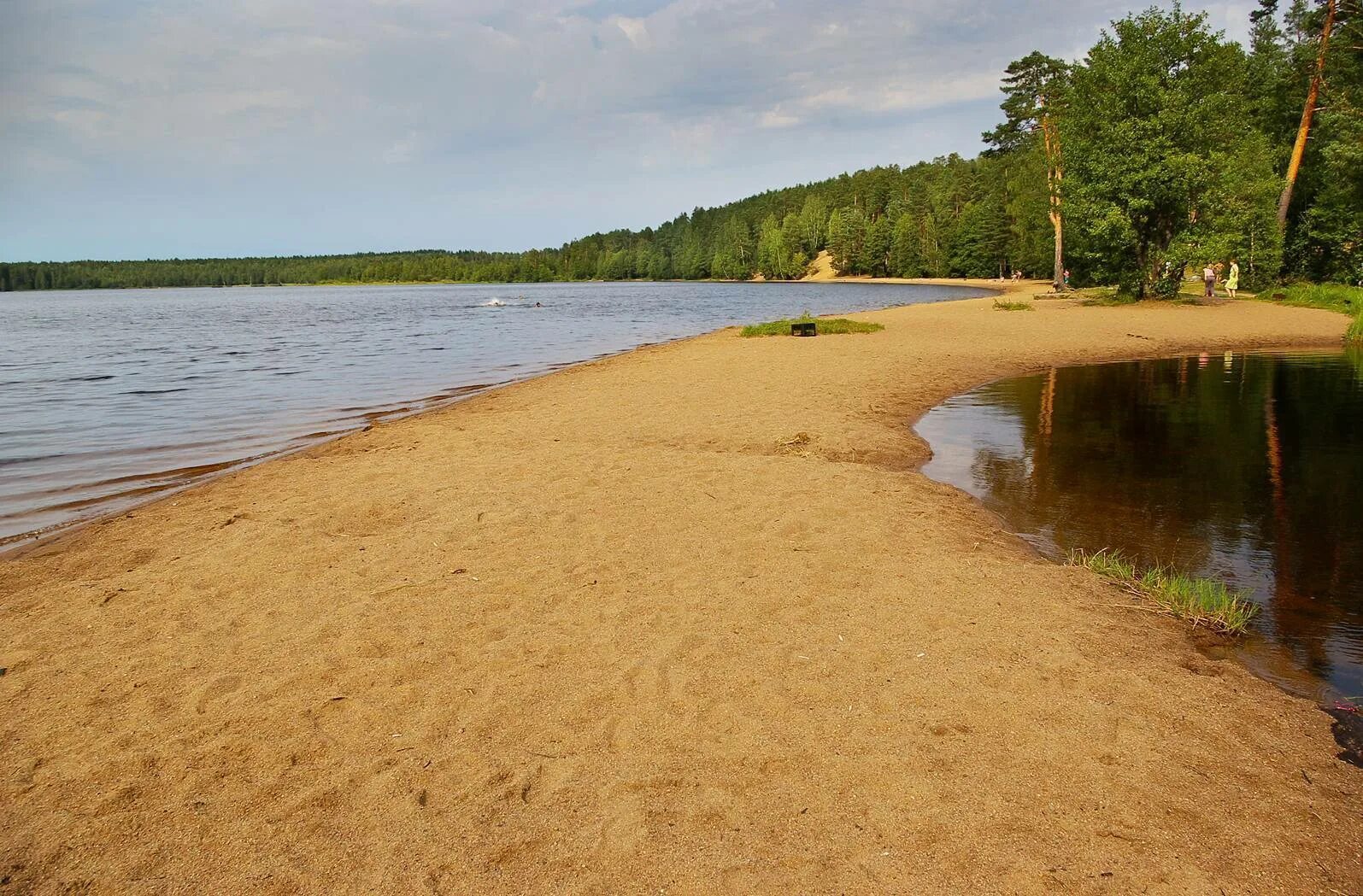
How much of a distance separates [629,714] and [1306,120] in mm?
46085

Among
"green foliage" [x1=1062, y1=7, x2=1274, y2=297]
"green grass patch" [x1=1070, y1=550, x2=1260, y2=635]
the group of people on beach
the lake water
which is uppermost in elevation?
"green foliage" [x1=1062, y1=7, x2=1274, y2=297]

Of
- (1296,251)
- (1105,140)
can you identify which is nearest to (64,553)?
(1105,140)

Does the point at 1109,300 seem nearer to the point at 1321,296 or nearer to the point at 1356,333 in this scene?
the point at 1321,296

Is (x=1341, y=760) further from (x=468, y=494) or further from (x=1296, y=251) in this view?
(x=1296, y=251)

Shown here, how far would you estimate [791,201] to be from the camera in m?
172

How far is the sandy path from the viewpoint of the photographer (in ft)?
10.8

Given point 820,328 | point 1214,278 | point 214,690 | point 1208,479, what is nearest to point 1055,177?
point 1214,278

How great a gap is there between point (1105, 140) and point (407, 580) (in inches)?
1420

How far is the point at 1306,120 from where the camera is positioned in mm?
35750

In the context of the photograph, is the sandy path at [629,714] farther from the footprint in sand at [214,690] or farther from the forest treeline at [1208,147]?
the forest treeline at [1208,147]

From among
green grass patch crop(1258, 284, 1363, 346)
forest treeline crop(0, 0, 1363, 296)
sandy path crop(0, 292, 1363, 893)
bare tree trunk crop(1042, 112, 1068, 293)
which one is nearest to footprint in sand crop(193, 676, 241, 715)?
sandy path crop(0, 292, 1363, 893)

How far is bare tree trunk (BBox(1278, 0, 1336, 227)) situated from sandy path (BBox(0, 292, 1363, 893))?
4011 cm

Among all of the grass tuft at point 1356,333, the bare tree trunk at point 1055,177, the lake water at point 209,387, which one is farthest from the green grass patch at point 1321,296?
the lake water at point 209,387

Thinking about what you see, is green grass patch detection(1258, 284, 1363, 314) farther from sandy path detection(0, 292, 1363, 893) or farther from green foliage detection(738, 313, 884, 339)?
sandy path detection(0, 292, 1363, 893)
